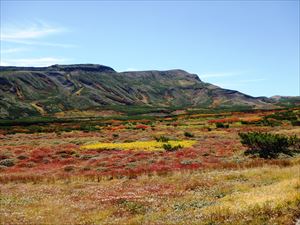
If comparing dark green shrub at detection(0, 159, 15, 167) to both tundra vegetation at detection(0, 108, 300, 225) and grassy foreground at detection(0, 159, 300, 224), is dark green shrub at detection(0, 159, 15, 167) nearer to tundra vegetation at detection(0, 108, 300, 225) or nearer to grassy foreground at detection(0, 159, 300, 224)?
tundra vegetation at detection(0, 108, 300, 225)

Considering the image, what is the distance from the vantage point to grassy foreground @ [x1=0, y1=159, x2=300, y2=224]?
48.2 feet

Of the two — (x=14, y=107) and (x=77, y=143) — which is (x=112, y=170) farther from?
(x=14, y=107)

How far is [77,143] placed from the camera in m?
53.0

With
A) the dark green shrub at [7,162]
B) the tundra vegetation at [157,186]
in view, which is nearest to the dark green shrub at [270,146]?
the tundra vegetation at [157,186]

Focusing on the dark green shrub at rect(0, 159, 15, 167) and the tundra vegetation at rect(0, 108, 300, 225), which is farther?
the dark green shrub at rect(0, 159, 15, 167)

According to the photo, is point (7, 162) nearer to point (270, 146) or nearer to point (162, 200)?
point (162, 200)

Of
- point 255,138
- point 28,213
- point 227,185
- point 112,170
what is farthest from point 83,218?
point 255,138

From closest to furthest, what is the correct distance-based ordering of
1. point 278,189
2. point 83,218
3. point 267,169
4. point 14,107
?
point 83,218
point 278,189
point 267,169
point 14,107

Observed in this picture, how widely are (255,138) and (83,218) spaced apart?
1034 inches

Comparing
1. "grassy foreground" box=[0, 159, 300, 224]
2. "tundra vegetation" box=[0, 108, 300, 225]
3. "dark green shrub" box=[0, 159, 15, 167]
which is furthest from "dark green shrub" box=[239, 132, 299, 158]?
"dark green shrub" box=[0, 159, 15, 167]

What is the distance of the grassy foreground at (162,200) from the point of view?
579 inches

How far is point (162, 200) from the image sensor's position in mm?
18547

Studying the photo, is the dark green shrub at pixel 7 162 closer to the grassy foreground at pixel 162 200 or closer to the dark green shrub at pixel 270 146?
the grassy foreground at pixel 162 200

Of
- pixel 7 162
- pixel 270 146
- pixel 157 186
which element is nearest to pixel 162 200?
pixel 157 186
